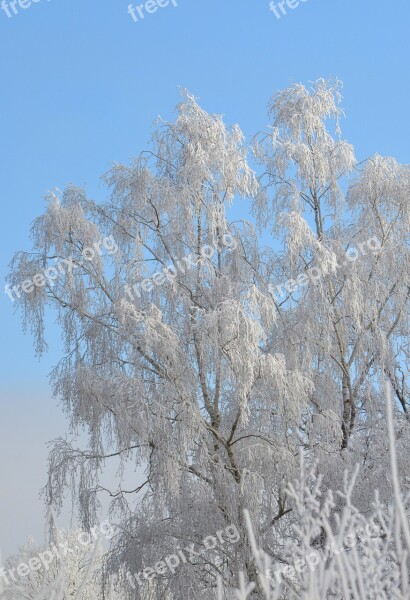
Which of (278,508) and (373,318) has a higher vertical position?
(373,318)

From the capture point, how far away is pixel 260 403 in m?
10.9

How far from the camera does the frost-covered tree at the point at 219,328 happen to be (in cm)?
1016

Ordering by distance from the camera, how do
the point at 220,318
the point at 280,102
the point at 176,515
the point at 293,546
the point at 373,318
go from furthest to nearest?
the point at 280,102 < the point at 373,318 < the point at 176,515 < the point at 220,318 < the point at 293,546

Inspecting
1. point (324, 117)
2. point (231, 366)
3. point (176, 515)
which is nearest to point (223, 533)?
point (176, 515)

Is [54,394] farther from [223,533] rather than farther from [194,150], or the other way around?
[194,150]

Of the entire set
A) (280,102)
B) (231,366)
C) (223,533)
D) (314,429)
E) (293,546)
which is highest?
(280,102)

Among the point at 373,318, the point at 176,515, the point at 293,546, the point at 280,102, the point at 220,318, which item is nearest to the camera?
the point at 293,546

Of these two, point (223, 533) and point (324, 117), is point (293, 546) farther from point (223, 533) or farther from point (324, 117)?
point (324, 117)

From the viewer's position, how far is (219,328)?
32.6 feet

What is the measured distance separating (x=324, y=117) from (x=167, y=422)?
5.47 meters

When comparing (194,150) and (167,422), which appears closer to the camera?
(167,422)

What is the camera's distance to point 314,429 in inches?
424

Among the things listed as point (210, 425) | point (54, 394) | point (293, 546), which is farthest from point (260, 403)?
point (293, 546)

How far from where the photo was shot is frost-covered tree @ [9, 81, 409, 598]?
10.2m
